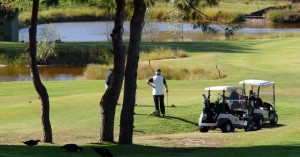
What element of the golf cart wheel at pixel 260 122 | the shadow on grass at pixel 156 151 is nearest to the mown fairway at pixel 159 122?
the shadow on grass at pixel 156 151

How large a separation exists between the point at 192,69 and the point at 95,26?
169 ft

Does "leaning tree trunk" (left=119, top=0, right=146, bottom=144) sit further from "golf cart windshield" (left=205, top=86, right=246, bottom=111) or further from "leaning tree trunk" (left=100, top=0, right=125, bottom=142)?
"golf cart windshield" (left=205, top=86, right=246, bottom=111)

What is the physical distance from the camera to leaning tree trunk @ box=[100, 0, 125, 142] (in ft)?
60.5

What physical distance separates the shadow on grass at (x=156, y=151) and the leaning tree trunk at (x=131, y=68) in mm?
810

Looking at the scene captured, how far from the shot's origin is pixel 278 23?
105m

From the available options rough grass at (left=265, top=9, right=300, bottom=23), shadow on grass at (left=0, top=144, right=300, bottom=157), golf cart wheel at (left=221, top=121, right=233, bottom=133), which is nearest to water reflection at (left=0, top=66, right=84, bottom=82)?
golf cart wheel at (left=221, top=121, right=233, bottom=133)

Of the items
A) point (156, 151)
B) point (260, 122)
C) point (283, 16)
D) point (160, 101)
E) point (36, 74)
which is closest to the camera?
point (156, 151)

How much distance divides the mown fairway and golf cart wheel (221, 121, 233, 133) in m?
0.41

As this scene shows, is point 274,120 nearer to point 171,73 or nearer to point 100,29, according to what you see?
point 171,73

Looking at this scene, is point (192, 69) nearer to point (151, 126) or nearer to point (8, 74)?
point (8, 74)

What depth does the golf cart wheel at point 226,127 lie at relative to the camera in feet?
72.5

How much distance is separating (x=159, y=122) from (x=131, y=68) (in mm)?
5654

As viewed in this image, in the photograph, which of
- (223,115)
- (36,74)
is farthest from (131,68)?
(223,115)

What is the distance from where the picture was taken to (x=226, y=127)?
871 inches
